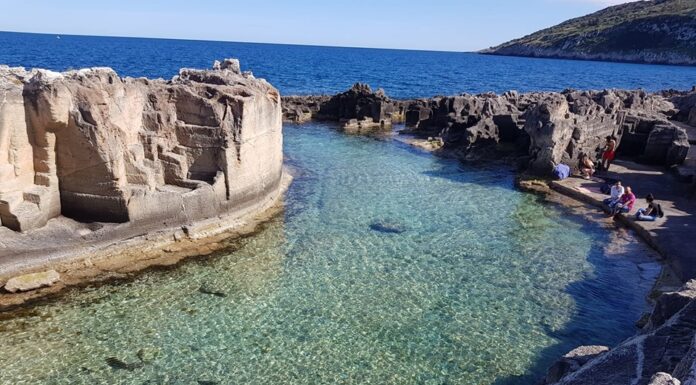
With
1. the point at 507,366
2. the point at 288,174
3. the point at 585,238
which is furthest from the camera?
the point at 288,174

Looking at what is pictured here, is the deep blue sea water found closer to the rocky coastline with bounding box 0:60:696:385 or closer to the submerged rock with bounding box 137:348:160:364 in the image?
the submerged rock with bounding box 137:348:160:364

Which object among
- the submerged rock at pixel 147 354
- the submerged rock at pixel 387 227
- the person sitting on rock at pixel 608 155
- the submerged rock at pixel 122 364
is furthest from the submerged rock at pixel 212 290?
the person sitting on rock at pixel 608 155

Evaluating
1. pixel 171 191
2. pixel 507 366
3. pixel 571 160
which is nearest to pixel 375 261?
pixel 507 366

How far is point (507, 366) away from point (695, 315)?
400cm

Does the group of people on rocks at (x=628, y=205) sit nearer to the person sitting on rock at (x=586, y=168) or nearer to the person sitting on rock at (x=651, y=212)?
the person sitting on rock at (x=651, y=212)

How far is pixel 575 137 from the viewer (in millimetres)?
23688

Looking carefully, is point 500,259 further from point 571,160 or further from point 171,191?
point 571,160

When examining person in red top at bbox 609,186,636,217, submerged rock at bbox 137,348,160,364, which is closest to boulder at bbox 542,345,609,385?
submerged rock at bbox 137,348,160,364

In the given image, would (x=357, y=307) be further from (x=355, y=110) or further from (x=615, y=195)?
(x=355, y=110)

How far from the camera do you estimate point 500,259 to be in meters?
14.8

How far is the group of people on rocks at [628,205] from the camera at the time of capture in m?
17.5

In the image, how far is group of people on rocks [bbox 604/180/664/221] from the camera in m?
17.5

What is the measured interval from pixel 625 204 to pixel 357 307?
11.8 meters

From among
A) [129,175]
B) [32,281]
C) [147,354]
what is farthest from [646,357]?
[129,175]
